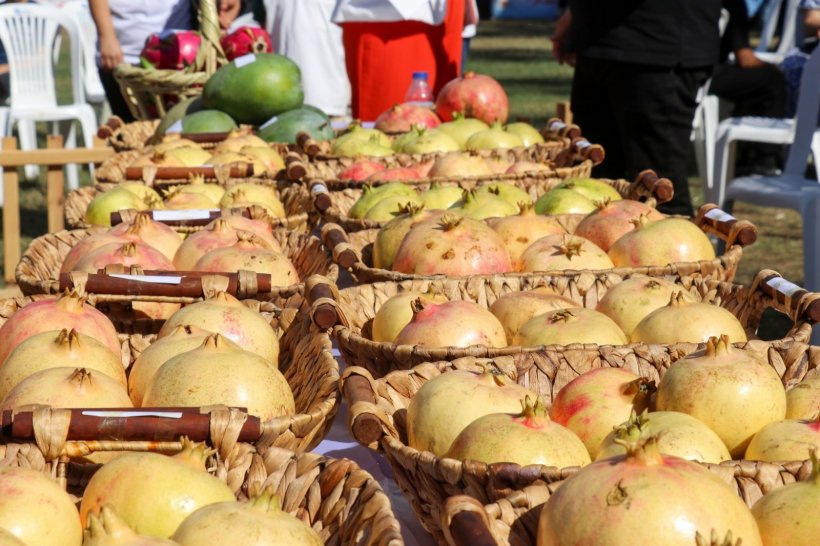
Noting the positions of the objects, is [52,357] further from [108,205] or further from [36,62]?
[36,62]

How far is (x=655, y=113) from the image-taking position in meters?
3.96

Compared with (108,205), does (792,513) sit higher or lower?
higher

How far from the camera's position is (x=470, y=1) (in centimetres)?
499

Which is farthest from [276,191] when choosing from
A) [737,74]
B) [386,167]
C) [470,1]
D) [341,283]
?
[737,74]

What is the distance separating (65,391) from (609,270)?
983 millimetres

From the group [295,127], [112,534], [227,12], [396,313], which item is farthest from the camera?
[227,12]

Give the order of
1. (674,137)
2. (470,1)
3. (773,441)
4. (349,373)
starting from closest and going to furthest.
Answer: (773,441) → (349,373) → (674,137) → (470,1)

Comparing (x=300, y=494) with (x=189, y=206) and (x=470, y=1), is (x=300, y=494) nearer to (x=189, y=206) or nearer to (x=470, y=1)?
(x=189, y=206)

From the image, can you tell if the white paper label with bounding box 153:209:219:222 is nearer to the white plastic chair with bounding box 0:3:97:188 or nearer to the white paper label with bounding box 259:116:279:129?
the white paper label with bounding box 259:116:279:129

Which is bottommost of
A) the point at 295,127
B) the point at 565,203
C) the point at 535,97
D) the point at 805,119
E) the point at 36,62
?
the point at 535,97

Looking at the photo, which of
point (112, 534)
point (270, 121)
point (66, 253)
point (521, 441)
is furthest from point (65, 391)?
point (270, 121)

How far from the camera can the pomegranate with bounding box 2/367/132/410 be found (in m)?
1.25

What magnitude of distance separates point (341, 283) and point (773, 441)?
1329 millimetres

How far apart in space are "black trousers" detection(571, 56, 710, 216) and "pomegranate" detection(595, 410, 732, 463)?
2682 mm
